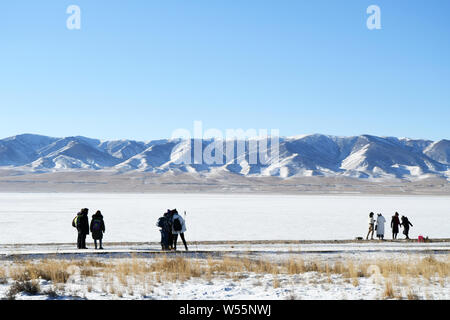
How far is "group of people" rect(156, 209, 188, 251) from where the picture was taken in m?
14.9

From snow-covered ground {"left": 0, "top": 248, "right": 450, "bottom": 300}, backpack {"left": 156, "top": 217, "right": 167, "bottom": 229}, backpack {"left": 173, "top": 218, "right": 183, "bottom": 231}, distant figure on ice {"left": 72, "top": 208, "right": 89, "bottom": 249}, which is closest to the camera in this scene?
snow-covered ground {"left": 0, "top": 248, "right": 450, "bottom": 300}

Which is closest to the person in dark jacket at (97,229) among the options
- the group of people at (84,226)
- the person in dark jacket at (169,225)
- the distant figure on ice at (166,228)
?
the group of people at (84,226)

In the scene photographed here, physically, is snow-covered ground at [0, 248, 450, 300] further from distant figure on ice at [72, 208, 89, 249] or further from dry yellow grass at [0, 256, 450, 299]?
distant figure on ice at [72, 208, 89, 249]

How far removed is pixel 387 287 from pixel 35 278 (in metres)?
6.75

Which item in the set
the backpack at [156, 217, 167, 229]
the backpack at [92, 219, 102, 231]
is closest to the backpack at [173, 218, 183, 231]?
the backpack at [156, 217, 167, 229]

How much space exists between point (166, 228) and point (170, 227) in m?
0.13

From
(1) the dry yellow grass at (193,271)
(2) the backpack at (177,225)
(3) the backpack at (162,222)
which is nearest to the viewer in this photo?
(1) the dry yellow grass at (193,271)

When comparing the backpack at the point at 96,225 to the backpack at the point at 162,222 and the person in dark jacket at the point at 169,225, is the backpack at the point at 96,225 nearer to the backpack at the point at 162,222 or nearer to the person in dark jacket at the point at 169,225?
the backpack at the point at 162,222

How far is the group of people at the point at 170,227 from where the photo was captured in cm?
1488

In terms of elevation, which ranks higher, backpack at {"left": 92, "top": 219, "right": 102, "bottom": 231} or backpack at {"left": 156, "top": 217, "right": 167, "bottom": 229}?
backpack at {"left": 156, "top": 217, "right": 167, "bottom": 229}

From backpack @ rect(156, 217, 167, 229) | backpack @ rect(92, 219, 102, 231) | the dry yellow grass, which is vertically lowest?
the dry yellow grass

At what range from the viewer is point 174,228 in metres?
14.9
